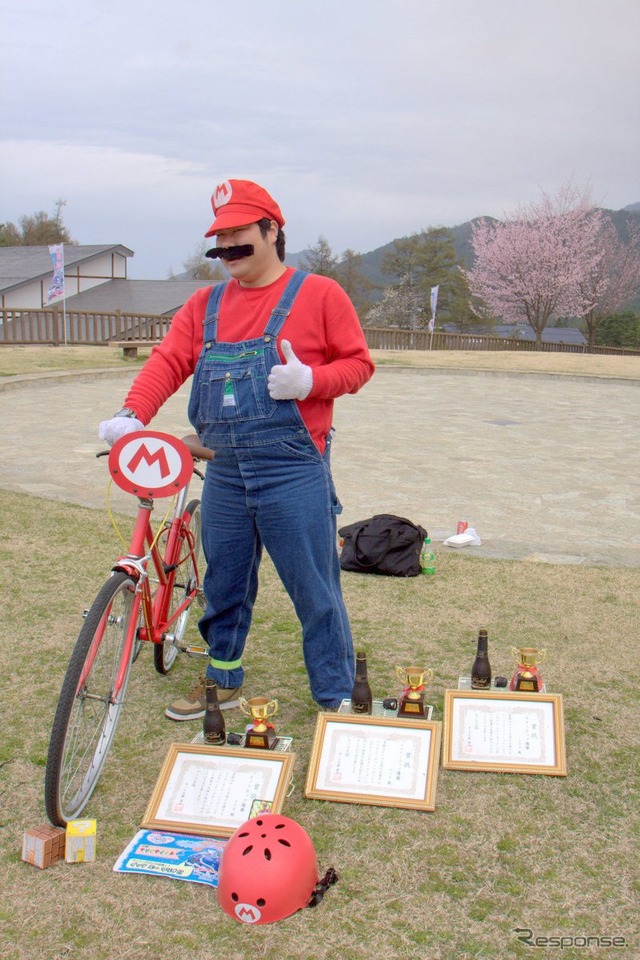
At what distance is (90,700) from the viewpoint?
2.95 meters

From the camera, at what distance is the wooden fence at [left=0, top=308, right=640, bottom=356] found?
2653 centimetres

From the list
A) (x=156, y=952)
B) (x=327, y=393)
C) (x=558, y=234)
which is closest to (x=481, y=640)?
(x=327, y=393)

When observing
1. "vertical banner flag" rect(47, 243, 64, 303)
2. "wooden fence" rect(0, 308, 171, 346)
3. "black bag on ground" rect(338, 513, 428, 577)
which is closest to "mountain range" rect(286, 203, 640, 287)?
"wooden fence" rect(0, 308, 171, 346)

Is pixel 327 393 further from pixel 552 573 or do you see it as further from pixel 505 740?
pixel 552 573

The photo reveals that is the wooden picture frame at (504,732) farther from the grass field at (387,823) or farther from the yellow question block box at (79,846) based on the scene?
the yellow question block box at (79,846)

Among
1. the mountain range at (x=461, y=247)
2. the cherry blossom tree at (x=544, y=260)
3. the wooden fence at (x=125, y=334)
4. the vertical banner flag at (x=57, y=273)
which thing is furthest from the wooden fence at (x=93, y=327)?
the mountain range at (x=461, y=247)

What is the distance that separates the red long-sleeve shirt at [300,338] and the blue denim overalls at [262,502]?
0.05 m

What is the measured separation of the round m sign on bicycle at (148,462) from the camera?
10.0ft

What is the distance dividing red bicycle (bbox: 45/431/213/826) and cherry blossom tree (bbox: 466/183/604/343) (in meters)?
43.3

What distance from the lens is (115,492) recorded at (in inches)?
301

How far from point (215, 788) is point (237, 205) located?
78.9 inches

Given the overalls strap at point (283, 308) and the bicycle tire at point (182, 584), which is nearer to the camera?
the overalls strap at point (283, 308)

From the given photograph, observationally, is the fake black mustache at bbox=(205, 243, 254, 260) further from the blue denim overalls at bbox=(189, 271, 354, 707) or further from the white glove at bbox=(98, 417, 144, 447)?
the white glove at bbox=(98, 417, 144, 447)

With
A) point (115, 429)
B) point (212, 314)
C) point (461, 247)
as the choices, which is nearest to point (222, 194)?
point (212, 314)
